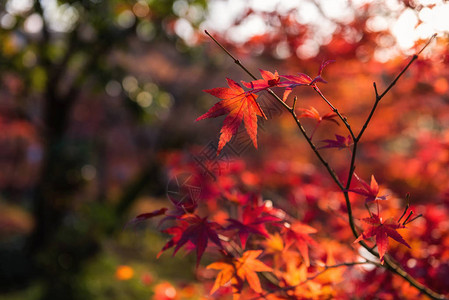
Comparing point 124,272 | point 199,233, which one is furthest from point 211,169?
point 124,272

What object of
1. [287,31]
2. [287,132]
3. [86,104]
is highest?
[287,31]

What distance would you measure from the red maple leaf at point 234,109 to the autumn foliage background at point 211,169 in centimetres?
23

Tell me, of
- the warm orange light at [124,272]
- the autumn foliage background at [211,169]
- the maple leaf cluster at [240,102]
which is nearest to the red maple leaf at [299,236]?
the autumn foliage background at [211,169]

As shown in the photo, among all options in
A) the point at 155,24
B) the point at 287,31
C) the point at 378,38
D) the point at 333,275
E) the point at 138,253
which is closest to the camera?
the point at 333,275

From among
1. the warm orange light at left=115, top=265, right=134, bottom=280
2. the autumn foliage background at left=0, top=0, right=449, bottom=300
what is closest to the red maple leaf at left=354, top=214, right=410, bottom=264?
the autumn foliage background at left=0, top=0, right=449, bottom=300

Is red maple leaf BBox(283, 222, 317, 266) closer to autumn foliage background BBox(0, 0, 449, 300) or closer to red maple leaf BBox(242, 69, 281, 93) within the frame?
autumn foliage background BBox(0, 0, 449, 300)

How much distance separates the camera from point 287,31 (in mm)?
4191

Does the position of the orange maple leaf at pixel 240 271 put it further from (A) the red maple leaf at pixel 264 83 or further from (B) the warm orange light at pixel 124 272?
(B) the warm orange light at pixel 124 272

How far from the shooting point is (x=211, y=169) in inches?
56.9

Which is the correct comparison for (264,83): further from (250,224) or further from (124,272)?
(124,272)

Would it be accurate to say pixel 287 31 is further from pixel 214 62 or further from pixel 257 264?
pixel 214 62

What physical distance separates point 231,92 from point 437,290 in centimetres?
161

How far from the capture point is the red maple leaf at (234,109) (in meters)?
1.16

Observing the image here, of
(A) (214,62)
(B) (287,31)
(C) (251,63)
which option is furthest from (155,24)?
(C) (251,63)
